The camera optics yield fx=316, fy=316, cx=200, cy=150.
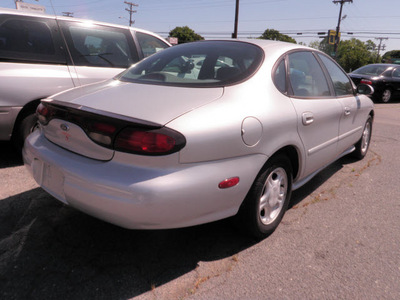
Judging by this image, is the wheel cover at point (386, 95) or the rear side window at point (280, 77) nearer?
the rear side window at point (280, 77)

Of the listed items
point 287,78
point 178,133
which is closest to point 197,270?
point 178,133

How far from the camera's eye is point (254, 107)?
2.09m

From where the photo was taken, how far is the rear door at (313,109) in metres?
2.61

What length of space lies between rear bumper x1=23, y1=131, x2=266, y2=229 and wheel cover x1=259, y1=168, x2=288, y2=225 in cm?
37

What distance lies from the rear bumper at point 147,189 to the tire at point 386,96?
38.2 ft

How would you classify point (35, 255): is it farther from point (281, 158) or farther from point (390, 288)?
point (390, 288)

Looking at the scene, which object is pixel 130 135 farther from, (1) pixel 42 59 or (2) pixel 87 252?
(1) pixel 42 59

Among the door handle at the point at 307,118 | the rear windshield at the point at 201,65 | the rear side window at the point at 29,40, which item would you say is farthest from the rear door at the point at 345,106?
the rear side window at the point at 29,40

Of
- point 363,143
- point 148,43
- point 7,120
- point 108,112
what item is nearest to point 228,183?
point 108,112

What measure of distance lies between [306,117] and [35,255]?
7.38ft

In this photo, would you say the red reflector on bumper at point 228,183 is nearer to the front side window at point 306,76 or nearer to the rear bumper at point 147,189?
the rear bumper at point 147,189

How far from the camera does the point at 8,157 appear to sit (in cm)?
397

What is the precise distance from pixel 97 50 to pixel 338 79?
3.06 metres

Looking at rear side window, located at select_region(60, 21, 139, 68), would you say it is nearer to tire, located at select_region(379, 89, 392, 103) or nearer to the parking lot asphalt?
the parking lot asphalt
